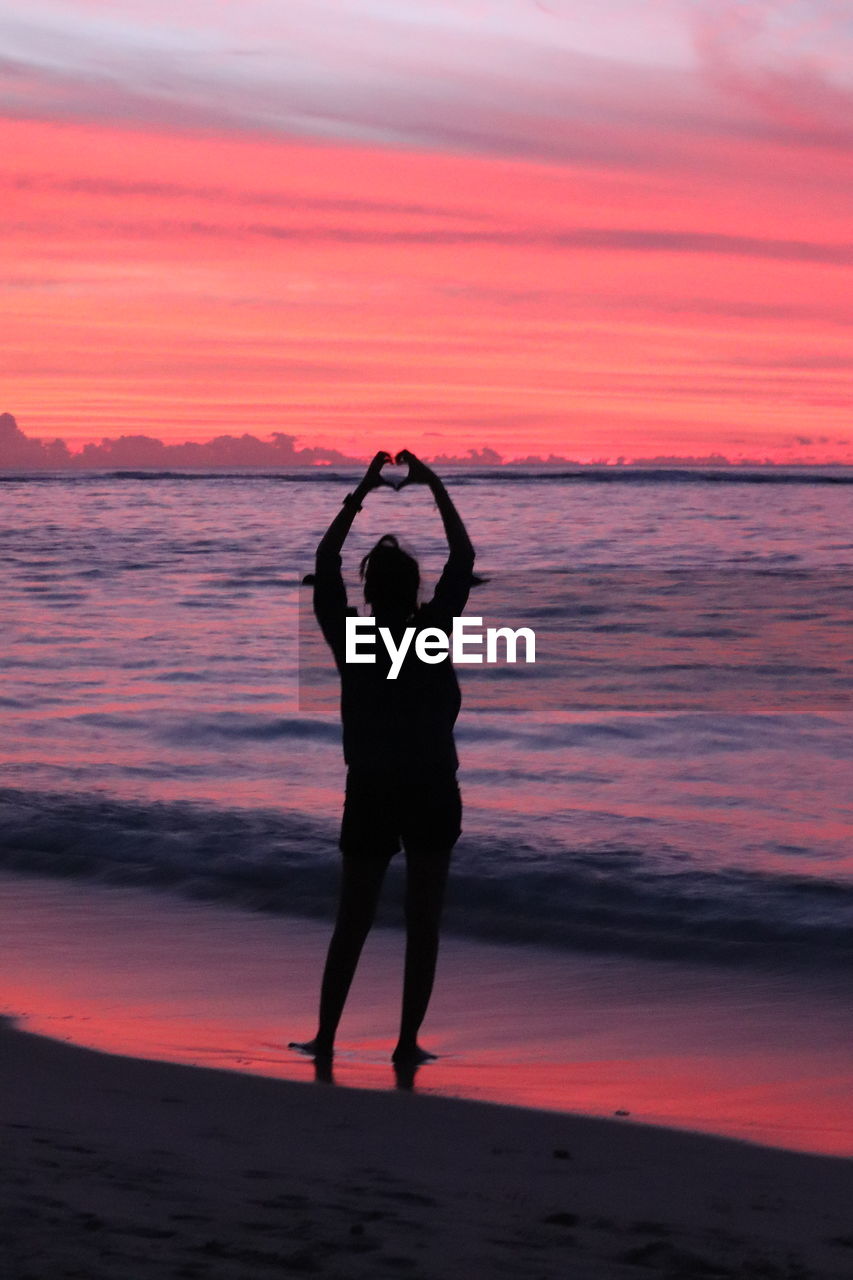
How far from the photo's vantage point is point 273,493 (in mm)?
70875

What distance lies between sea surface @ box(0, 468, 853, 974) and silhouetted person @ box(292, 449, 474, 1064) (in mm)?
270

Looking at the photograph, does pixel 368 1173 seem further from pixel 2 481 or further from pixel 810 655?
pixel 2 481

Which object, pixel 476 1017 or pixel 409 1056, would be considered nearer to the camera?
pixel 409 1056

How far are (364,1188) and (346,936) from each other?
1.51 m

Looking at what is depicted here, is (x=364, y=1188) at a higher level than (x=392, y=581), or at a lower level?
lower

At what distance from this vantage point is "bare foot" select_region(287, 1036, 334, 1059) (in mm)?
5105

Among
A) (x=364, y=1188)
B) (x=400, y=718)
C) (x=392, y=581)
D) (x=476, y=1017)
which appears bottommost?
(x=476, y=1017)

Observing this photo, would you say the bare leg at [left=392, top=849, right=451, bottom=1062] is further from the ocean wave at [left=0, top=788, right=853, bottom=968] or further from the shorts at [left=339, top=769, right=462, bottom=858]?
the ocean wave at [left=0, top=788, right=853, bottom=968]

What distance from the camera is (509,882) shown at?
8.23 m

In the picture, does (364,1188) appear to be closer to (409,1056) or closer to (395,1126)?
(395,1126)

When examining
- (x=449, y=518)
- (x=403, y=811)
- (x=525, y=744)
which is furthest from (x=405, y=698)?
(x=525, y=744)

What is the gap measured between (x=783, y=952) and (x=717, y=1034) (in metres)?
1.57

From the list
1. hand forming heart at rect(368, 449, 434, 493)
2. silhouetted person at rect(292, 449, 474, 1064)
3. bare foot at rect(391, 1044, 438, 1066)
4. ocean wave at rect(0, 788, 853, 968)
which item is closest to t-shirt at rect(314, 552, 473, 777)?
silhouetted person at rect(292, 449, 474, 1064)

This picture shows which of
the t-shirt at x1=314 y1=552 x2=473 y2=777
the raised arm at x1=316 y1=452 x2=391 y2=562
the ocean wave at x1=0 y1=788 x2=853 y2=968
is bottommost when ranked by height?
the ocean wave at x1=0 y1=788 x2=853 y2=968
